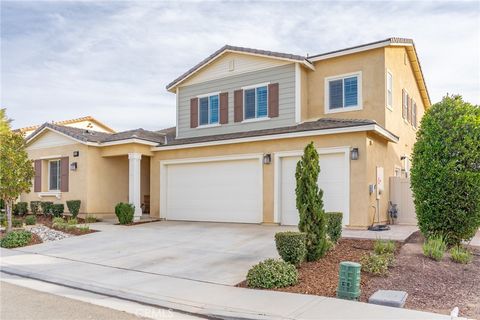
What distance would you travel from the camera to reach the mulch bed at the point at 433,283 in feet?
19.9

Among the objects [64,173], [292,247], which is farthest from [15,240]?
[292,247]

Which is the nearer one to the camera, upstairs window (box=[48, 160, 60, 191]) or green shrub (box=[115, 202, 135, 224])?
green shrub (box=[115, 202, 135, 224])

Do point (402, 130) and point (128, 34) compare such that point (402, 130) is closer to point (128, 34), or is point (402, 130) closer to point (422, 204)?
point (422, 204)

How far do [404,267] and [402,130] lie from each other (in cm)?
1058

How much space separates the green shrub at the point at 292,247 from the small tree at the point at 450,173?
3.61 m

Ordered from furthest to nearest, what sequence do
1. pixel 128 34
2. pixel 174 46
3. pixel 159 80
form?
pixel 159 80 → pixel 174 46 → pixel 128 34

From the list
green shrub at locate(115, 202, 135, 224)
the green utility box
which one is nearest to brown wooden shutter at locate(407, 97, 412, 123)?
green shrub at locate(115, 202, 135, 224)

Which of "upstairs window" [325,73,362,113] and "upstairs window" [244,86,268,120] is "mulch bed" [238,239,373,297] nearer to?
"upstairs window" [325,73,362,113]

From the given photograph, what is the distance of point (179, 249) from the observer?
10547mm

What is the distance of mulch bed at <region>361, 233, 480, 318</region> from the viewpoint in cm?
605

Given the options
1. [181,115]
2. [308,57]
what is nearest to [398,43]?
[308,57]

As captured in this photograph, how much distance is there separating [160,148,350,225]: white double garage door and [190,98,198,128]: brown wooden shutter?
2.13 metres

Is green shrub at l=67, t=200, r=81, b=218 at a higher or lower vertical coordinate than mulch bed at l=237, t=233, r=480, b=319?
higher

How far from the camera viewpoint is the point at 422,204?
955 centimetres
